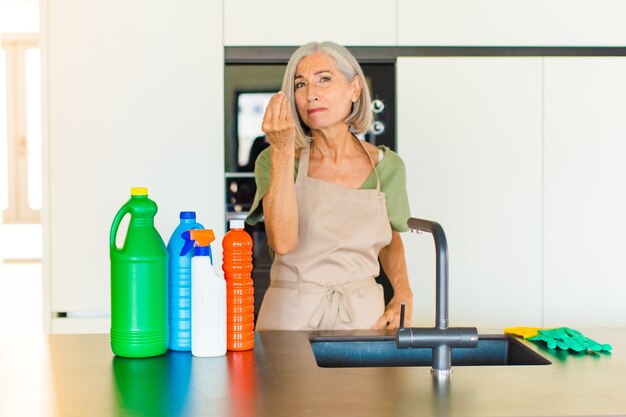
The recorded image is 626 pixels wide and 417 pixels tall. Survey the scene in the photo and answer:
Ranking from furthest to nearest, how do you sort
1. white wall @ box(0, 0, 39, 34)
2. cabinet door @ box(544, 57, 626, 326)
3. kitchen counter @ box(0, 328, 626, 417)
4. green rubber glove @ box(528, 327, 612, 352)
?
white wall @ box(0, 0, 39, 34), cabinet door @ box(544, 57, 626, 326), green rubber glove @ box(528, 327, 612, 352), kitchen counter @ box(0, 328, 626, 417)

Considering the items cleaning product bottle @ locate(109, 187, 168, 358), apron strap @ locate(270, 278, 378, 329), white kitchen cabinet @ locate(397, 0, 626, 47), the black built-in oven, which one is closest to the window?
the black built-in oven

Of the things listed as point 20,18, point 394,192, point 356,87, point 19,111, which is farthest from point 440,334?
point 19,111

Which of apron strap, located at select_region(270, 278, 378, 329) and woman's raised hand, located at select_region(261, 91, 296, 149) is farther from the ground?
woman's raised hand, located at select_region(261, 91, 296, 149)

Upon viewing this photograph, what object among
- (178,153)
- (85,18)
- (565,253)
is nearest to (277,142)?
(178,153)

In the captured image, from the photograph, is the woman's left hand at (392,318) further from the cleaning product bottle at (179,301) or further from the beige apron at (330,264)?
the cleaning product bottle at (179,301)

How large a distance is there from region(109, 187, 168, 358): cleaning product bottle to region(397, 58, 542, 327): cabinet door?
1519mm

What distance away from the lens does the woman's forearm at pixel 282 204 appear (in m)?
1.75

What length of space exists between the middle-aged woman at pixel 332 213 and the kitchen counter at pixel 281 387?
414 mm

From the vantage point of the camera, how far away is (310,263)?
6.49 feet

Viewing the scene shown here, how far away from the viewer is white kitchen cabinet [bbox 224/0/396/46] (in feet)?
9.20

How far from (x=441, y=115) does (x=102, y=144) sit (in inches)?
47.1

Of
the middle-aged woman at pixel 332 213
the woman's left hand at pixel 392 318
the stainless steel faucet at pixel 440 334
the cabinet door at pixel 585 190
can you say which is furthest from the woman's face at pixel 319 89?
the cabinet door at pixel 585 190

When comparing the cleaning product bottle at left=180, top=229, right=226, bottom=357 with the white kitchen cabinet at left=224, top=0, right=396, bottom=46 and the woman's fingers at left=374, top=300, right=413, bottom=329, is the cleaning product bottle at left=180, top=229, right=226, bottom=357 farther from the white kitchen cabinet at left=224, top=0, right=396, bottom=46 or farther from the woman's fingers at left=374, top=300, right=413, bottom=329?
the white kitchen cabinet at left=224, top=0, right=396, bottom=46

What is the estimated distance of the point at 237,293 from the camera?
4.97 ft
